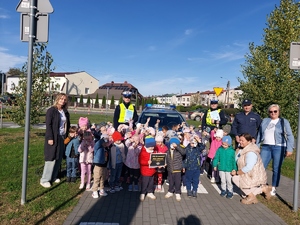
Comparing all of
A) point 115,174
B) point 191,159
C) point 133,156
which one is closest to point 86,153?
point 115,174

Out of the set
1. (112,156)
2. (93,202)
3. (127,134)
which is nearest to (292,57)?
(127,134)

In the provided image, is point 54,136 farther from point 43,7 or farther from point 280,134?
point 280,134

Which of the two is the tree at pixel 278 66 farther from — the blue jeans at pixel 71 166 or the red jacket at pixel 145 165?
the blue jeans at pixel 71 166

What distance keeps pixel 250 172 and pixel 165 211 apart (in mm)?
1918

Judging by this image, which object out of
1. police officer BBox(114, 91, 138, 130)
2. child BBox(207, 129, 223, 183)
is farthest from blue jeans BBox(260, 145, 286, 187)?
police officer BBox(114, 91, 138, 130)

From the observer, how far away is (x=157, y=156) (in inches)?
199

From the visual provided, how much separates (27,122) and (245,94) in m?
10.4

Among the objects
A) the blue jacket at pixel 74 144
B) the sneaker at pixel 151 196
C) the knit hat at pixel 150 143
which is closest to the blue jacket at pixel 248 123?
the knit hat at pixel 150 143

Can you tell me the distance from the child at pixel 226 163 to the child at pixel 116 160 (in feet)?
6.62

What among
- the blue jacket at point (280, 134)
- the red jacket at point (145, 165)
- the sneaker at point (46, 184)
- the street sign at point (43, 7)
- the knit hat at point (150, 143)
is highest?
the street sign at point (43, 7)

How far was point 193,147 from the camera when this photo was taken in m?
5.41

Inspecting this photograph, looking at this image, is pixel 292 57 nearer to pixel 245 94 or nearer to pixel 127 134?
pixel 127 134

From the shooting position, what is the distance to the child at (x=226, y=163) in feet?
17.7

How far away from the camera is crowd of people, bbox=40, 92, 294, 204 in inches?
202
